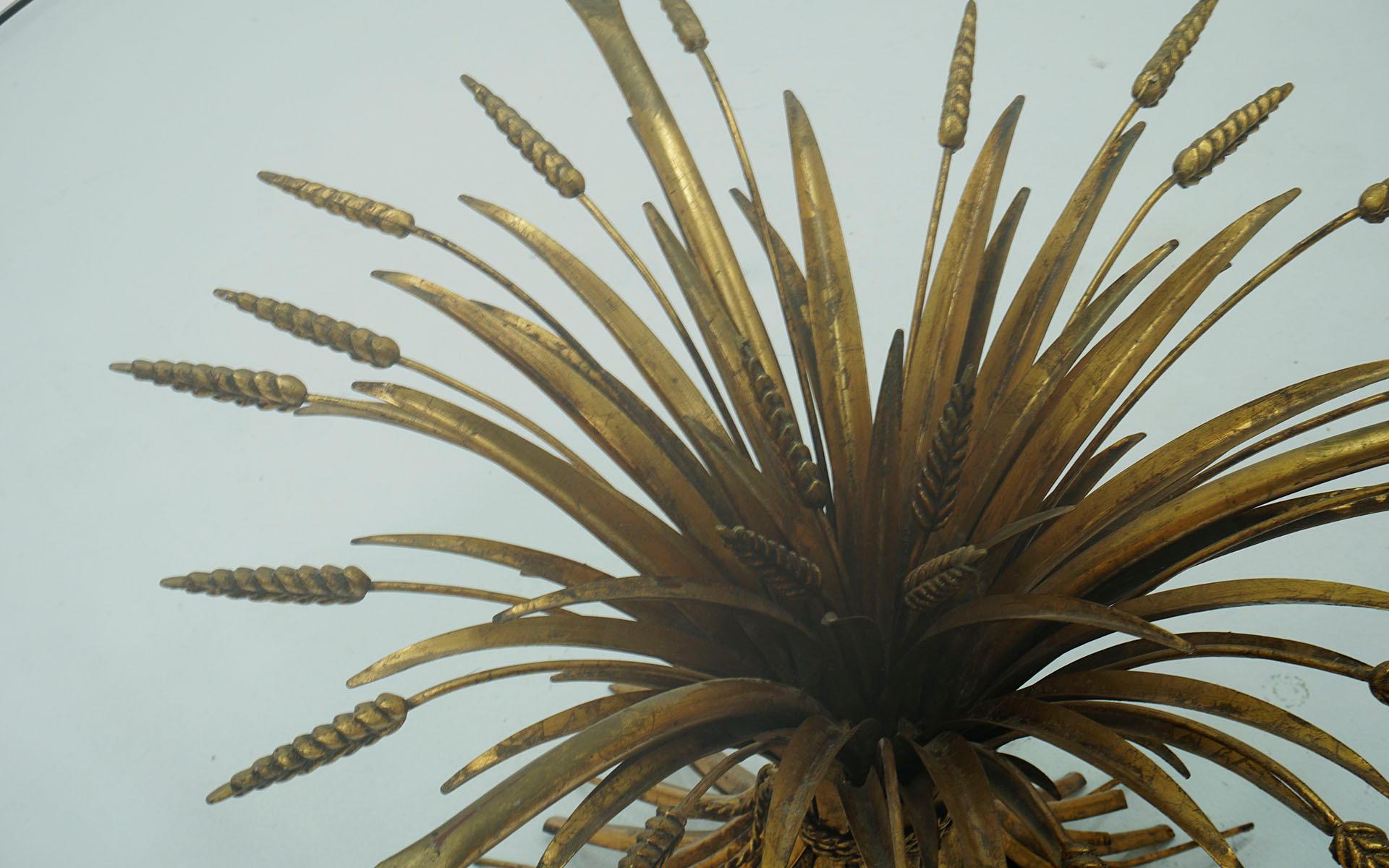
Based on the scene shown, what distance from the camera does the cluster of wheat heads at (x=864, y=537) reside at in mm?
554

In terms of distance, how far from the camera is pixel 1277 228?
116cm

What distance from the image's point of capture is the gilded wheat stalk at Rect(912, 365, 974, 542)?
50 centimetres

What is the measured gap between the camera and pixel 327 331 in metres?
0.62

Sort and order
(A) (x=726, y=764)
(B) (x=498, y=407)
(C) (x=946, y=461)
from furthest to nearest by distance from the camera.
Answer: (B) (x=498, y=407)
(A) (x=726, y=764)
(C) (x=946, y=461)

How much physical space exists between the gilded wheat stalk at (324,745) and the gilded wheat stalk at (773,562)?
0.57 ft

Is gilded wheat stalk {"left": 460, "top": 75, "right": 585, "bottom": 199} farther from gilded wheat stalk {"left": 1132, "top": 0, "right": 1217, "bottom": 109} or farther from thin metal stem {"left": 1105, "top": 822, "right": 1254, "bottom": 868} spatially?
thin metal stem {"left": 1105, "top": 822, "right": 1254, "bottom": 868}

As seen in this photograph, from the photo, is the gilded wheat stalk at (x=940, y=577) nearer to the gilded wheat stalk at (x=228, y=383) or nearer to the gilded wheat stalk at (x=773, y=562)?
the gilded wheat stalk at (x=773, y=562)

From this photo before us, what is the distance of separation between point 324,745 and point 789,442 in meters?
0.24

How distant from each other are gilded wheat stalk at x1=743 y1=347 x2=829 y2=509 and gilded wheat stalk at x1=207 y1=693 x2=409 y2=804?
0.66 feet

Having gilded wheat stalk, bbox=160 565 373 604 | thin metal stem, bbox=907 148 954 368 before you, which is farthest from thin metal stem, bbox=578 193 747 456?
gilded wheat stalk, bbox=160 565 373 604

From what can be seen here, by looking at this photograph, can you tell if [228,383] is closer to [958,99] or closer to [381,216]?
[381,216]

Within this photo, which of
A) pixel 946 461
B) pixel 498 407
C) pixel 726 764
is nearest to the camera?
pixel 946 461

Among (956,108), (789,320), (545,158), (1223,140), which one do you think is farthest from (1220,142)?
(545,158)

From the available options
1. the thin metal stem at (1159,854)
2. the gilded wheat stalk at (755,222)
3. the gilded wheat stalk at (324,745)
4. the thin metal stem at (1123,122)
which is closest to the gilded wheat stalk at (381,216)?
the gilded wheat stalk at (755,222)
